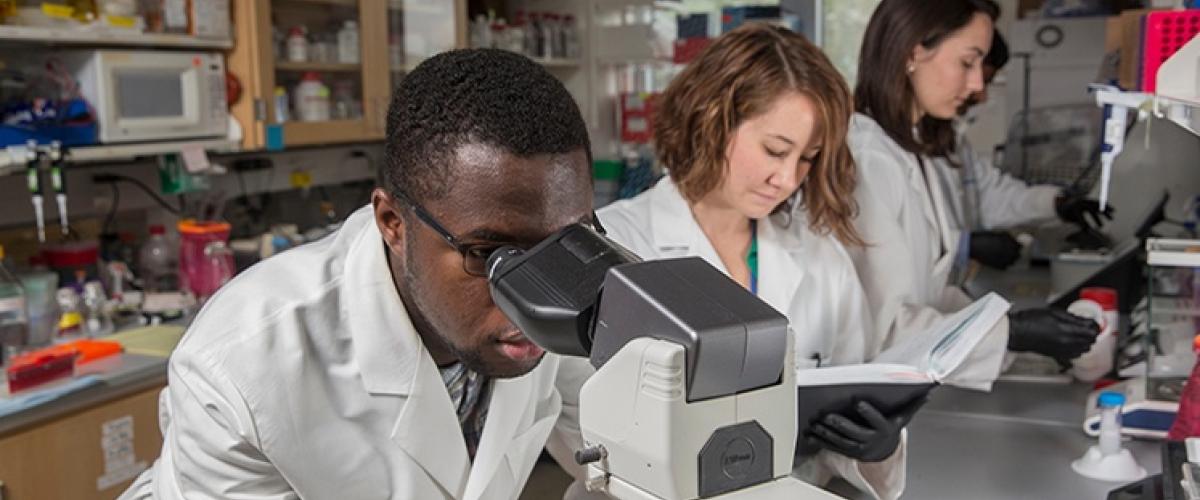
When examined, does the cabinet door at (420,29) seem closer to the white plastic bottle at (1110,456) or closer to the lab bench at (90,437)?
the lab bench at (90,437)

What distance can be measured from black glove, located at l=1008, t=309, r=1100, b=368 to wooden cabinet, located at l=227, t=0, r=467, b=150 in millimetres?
2139

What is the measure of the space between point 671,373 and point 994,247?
2.50 m

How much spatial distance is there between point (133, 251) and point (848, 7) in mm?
2850

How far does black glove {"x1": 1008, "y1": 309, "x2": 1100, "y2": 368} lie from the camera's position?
1.84m

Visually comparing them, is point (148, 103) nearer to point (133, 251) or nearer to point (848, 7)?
point (133, 251)

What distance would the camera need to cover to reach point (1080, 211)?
115 inches

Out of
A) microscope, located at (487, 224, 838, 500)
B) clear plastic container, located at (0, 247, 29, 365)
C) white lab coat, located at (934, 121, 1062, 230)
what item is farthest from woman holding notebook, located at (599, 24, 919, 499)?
clear plastic container, located at (0, 247, 29, 365)

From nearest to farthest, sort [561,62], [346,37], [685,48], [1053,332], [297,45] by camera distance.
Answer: [1053,332] < [297,45] < [346,37] < [685,48] < [561,62]

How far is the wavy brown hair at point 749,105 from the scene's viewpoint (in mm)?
1646

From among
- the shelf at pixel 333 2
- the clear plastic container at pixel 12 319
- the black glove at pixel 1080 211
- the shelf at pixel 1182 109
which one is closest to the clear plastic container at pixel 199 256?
the clear plastic container at pixel 12 319

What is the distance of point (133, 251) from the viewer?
2908mm

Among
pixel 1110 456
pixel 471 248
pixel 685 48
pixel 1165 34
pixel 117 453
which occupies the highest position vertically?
pixel 685 48

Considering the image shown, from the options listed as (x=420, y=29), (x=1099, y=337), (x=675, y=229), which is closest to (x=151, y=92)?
(x=420, y=29)

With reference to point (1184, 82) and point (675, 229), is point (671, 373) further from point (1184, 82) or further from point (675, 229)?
point (675, 229)
